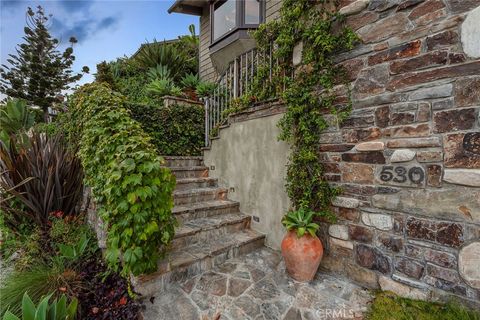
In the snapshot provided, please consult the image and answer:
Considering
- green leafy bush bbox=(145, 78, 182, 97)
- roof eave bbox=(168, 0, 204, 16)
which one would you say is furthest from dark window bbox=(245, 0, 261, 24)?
green leafy bush bbox=(145, 78, 182, 97)

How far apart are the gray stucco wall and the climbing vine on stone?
0.26 metres

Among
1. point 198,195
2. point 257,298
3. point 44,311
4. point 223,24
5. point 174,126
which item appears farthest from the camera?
point 223,24

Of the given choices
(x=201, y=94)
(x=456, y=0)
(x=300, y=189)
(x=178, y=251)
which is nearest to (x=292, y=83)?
(x=300, y=189)

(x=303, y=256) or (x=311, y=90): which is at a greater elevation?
(x=311, y=90)

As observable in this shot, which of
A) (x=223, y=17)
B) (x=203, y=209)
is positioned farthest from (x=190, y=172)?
(x=223, y=17)

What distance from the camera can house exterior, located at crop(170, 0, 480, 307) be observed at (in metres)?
1.80

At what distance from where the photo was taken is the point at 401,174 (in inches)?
83.5

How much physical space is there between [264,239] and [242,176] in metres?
1.03

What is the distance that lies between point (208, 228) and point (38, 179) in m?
2.35

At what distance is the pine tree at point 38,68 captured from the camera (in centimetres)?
1082

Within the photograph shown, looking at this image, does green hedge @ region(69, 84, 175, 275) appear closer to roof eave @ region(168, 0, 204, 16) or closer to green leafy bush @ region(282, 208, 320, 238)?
green leafy bush @ region(282, 208, 320, 238)

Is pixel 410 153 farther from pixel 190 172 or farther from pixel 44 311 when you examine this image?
pixel 190 172

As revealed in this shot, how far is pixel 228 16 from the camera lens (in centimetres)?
648

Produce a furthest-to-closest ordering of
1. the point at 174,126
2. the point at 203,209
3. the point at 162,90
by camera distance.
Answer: the point at 162,90 < the point at 174,126 < the point at 203,209
